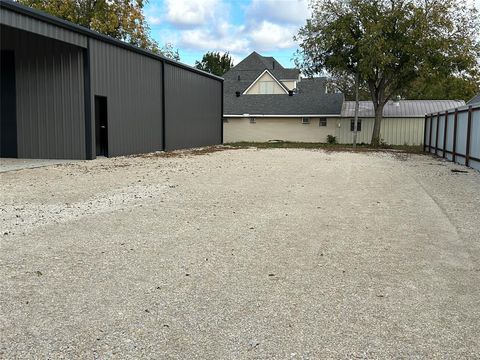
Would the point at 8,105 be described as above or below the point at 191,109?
below

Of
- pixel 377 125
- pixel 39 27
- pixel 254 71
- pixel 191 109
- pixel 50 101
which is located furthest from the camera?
pixel 254 71

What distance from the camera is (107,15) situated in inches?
1300

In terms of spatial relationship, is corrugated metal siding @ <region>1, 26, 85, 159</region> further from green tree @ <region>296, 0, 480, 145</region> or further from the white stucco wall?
the white stucco wall

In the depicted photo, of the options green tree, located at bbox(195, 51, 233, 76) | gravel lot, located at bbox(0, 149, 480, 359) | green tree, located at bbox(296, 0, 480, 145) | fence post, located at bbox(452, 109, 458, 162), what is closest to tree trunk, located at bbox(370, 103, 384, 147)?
green tree, located at bbox(296, 0, 480, 145)

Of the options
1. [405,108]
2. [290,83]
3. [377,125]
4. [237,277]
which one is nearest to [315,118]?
[377,125]

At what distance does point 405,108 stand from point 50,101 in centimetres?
2814

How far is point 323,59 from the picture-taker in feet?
104

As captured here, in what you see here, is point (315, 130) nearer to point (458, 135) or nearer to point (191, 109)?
point (191, 109)

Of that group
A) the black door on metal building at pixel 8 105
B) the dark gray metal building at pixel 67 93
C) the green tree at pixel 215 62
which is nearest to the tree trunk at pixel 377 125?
the dark gray metal building at pixel 67 93

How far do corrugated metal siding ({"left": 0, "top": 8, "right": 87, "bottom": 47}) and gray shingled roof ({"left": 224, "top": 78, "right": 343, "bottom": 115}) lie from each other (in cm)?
2336

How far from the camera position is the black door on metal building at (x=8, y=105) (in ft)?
51.5

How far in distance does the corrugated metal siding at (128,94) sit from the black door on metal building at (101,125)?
20cm

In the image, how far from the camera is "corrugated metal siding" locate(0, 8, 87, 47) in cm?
1125

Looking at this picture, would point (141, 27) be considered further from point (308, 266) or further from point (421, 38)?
point (308, 266)
